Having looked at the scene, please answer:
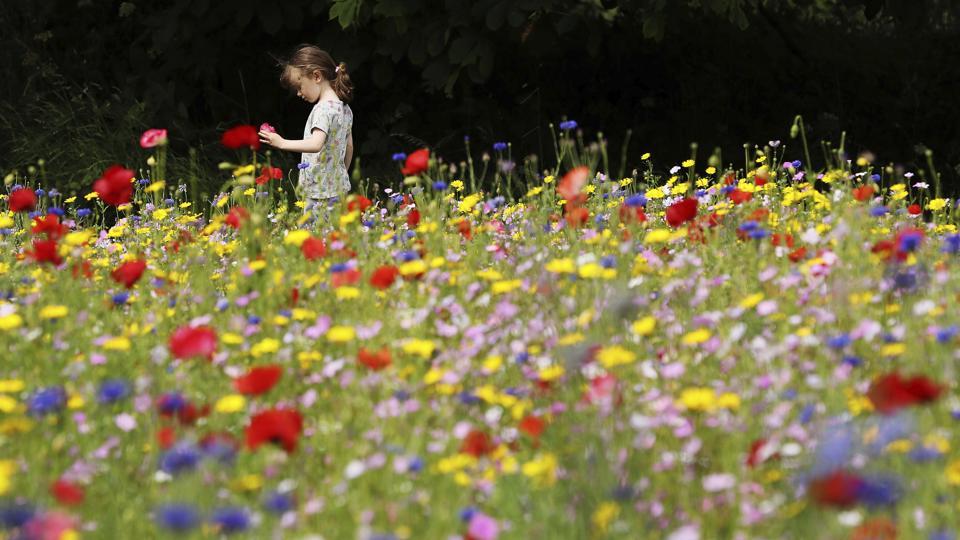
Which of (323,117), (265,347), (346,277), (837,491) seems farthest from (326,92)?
(837,491)

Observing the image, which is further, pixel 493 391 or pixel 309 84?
pixel 309 84

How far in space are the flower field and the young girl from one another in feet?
6.27

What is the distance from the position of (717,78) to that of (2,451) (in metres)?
8.46

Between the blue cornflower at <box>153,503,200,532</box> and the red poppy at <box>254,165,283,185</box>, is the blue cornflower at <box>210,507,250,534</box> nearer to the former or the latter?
the blue cornflower at <box>153,503,200,532</box>

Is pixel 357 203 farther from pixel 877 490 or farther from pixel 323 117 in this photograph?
pixel 877 490

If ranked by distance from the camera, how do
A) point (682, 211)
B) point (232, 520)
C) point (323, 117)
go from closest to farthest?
point (232, 520), point (682, 211), point (323, 117)

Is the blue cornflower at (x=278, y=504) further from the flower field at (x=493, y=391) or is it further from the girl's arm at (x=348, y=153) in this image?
the girl's arm at (x=348, y=153)

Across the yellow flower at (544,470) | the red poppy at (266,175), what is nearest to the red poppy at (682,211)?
the yellow flower at (544,470)

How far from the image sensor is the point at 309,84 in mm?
6641

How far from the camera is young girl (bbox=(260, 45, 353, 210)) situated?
20.8 feet

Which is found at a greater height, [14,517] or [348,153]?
[14,517]

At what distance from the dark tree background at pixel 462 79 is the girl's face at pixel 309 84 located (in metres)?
0.50

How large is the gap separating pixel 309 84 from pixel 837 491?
5.34 m

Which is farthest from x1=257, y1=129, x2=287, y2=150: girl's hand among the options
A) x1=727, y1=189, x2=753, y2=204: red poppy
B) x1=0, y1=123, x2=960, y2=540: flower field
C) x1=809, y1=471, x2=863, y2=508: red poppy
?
x1=809, y1=471, x2=863, y2=508: red poppy
